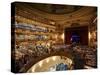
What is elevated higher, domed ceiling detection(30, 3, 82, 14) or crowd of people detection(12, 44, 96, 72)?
domed ceiling detection(30, 3, 82, 14)

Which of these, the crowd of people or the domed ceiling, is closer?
the crowd of people

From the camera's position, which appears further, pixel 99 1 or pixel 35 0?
pixel 99 1

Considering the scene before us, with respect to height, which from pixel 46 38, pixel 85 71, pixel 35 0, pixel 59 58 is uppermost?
pixel 35 0

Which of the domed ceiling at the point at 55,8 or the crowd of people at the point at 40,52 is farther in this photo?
the domed ceiling at the point at 55,8

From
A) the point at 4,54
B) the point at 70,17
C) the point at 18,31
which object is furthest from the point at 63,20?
the point at 4,54

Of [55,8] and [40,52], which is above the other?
[55,8]

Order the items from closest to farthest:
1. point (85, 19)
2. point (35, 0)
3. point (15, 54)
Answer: point (15, 54) < point (35, 0) < point (85, 19)

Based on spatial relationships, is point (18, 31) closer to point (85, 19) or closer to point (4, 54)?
point (4, 54)

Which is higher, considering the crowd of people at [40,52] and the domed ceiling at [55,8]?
the domed ceiling at [55,8]

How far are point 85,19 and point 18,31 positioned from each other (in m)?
0.82

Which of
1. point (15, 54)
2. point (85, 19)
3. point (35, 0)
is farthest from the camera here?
point (85, 19)

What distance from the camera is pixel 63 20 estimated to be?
2.56 meters

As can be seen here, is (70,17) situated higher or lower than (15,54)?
higher

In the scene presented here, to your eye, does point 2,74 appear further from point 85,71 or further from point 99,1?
point 99,1
